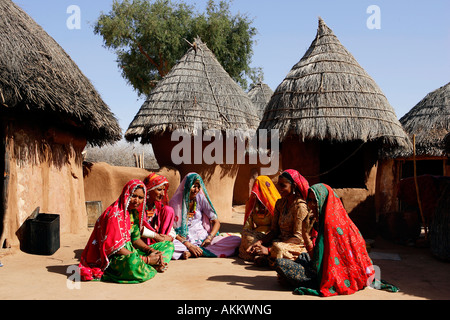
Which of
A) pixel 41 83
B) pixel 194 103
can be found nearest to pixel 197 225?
pixel 41 83

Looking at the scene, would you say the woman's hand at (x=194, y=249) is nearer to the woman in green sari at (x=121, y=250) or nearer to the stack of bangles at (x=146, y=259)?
the woman in green sari at (x=121, y=250)

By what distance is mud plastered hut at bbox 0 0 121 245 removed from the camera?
584 centimetres

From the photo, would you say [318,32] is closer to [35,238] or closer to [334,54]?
[334,54]

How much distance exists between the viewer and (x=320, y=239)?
12.6 feet

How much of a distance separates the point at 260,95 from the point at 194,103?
7.89 meters

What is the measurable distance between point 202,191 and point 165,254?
1.41m

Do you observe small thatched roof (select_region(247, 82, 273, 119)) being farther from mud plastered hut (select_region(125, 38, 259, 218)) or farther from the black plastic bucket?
the black plastic bucket

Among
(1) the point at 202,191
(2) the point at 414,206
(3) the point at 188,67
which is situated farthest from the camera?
(3) the point at 188,67

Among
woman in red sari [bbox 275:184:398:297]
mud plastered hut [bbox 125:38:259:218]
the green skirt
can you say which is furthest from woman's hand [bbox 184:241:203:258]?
mud plastered hut [bbox 125:38:259:218]

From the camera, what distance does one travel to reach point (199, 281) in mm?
4371

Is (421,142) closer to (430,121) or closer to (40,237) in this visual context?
(430,121)

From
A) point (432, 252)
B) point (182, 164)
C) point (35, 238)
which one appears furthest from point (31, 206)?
point (432, 252)

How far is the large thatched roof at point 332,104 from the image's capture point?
23.4 feet

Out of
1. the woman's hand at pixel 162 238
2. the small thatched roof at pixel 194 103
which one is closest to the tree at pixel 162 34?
the small thatched roof at pixel 194 103
